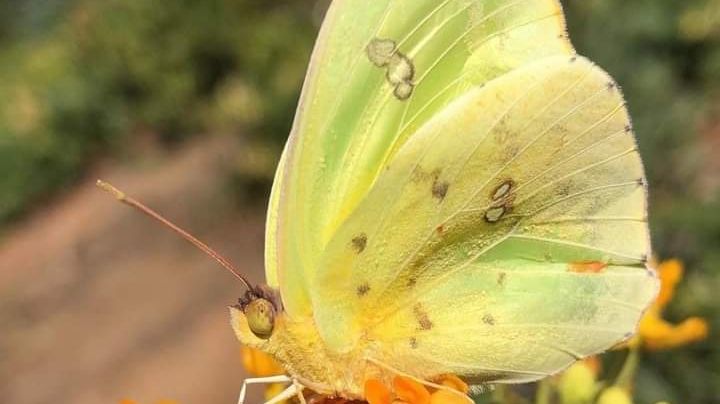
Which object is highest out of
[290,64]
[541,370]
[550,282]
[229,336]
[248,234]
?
[290,64]

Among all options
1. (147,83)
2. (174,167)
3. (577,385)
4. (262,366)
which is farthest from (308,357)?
(147,83)

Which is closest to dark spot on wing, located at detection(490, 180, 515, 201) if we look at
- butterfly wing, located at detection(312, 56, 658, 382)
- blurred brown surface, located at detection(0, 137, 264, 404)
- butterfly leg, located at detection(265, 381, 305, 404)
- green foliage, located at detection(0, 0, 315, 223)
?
butterfly wing, located at detection(312, 56, 658, 382)

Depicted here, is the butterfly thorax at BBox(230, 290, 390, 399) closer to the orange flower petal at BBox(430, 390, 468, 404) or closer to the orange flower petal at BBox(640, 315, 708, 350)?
the orange flower petal at BBox(430, 390, 468, 404)

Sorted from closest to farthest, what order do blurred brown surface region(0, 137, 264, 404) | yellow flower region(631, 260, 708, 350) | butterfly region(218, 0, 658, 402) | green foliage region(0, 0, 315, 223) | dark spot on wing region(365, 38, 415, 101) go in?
butterfly region(218, 0, 658, 402) → dark spot on wing region(365, 38, 415, 101) → yellow flower region(631, 260, 708, 350) → blurred brown surface region(0, 137, 264, 404) → green foliage region(0, 0, 315, 223)

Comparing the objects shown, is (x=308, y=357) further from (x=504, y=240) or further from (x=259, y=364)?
(x=504, y=240)

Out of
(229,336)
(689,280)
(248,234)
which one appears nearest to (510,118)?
(689,280)

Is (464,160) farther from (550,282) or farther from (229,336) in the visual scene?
(229,336)

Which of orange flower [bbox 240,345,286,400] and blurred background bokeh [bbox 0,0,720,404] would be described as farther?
blurred background bokeh [bbox 0,0,720,404]
